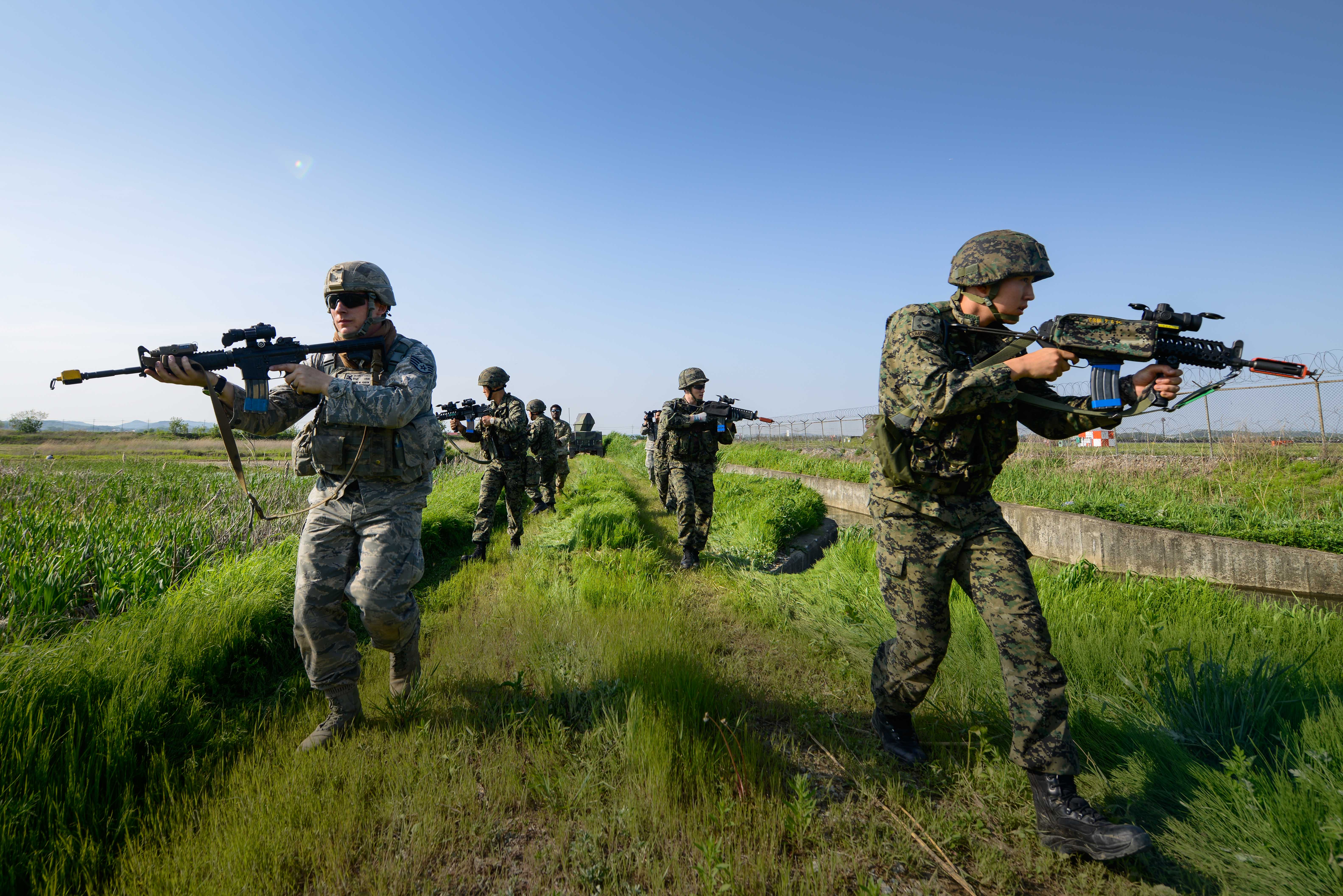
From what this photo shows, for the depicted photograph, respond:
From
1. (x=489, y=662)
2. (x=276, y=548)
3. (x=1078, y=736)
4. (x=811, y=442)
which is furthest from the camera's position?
(x=811, y=442)

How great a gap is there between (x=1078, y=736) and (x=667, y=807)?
6.45 ft

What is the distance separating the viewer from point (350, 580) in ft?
10.1

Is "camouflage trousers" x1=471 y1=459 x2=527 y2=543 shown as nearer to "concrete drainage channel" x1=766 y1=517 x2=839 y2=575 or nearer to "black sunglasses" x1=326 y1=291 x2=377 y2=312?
"concrete drainage channel" x1=766 y1=517 x2=839 y2=575

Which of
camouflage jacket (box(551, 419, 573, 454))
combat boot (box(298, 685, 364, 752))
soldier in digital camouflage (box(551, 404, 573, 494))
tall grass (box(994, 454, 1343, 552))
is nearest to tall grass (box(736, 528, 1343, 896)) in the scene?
tall grass (box(994, 454, 1343, 552))

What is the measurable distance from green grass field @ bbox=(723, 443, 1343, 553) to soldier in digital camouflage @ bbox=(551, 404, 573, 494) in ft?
19.1

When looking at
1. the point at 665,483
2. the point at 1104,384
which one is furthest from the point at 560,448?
the point at 1104,384

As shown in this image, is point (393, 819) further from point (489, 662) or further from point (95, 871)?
point (489, 662)

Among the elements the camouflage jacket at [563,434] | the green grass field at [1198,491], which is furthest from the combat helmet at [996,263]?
the camouflage jacket at [563,434]

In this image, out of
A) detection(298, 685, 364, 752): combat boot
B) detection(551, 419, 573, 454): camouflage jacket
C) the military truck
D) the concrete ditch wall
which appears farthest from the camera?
the military truck

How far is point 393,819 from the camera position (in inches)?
88.5

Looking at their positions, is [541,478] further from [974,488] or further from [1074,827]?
[1074,827]

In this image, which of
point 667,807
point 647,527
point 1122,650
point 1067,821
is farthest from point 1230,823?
point 647,527

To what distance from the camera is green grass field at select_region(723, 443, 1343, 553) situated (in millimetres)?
6324

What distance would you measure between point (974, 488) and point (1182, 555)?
5.56 metres
